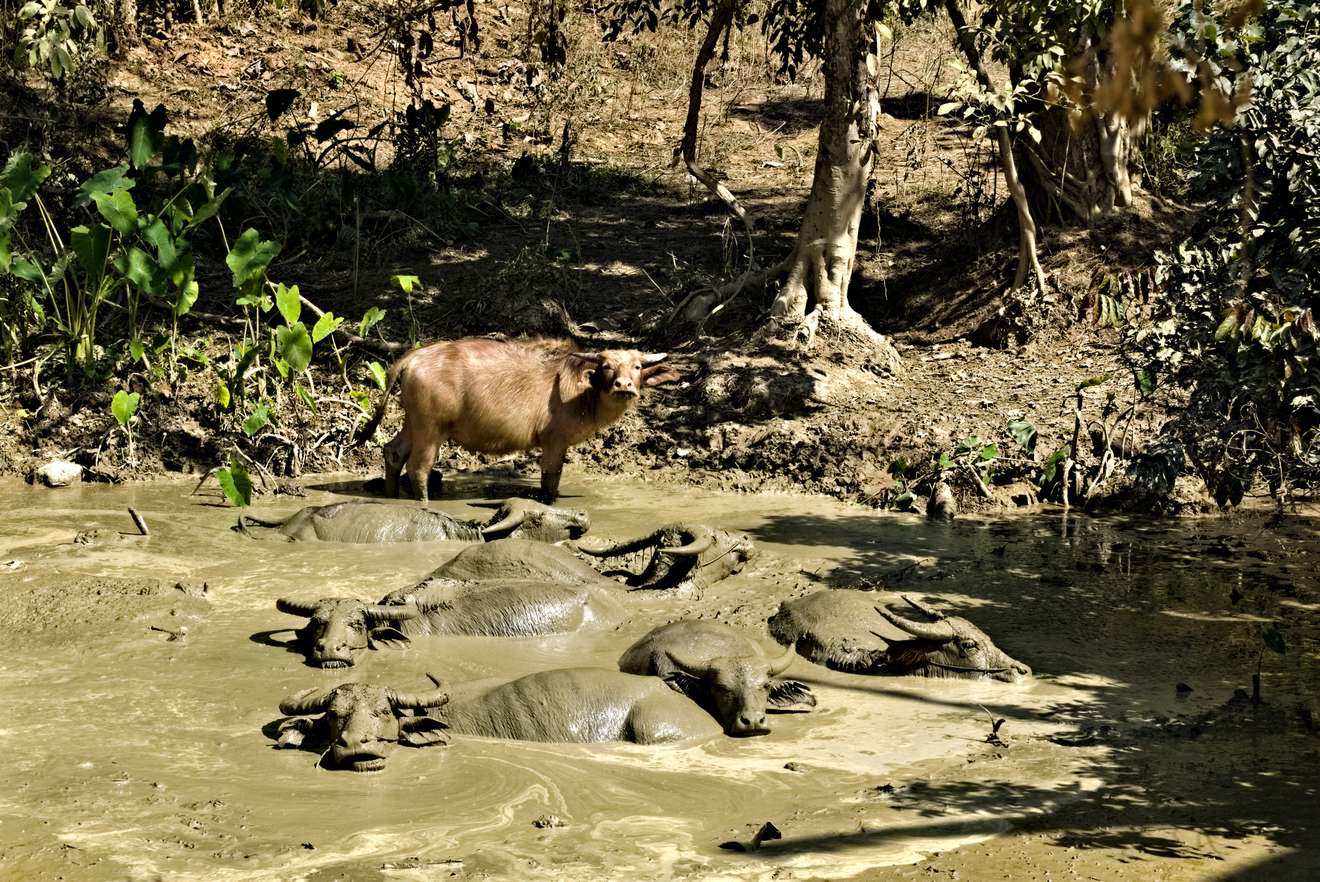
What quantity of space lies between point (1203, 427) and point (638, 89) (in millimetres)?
10685

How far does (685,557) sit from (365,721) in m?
2.81

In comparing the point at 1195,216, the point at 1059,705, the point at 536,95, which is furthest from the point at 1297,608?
the point at 536,95

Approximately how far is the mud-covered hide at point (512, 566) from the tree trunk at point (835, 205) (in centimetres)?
423

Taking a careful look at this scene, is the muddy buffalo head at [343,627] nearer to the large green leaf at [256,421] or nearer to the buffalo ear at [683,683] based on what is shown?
the buffalo ear at [683,683]

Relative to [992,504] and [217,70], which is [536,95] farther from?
[992,504]

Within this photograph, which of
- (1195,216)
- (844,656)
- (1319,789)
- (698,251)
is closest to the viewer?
(1319,789)

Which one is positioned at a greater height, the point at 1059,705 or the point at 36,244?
the point at 36,244

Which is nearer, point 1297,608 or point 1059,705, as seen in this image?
point 1059,705

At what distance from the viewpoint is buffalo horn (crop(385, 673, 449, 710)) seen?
5426 millimetres

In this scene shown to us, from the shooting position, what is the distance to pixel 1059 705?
6.01m

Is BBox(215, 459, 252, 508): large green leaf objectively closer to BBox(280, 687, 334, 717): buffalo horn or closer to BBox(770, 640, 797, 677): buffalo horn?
BBox(280, 687, 334, 717): buffalo horn

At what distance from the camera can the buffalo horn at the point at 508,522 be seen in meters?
8.39

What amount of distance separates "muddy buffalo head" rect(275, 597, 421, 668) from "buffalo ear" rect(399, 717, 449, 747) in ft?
2.88

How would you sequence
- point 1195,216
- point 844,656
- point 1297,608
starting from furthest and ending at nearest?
point 1195,216 < point 1297,608 < point 844,656
